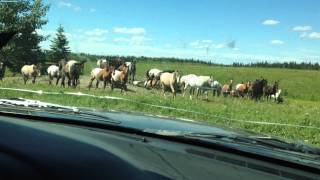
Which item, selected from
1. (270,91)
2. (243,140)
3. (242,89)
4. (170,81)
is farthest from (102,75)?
(243,140)

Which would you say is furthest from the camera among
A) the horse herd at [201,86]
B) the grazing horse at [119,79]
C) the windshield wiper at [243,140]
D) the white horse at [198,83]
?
the white horse at [198,83]

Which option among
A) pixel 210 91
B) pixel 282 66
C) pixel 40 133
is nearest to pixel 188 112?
pixel 40 133

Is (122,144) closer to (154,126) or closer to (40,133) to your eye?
(40,133)

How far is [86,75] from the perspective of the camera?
4744cm

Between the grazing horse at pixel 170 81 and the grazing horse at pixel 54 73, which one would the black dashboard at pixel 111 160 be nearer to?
the grazing horse at pixel 170 81

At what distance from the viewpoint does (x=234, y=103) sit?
86.2 ft

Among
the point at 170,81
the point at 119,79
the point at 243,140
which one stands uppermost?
the point at 243,140

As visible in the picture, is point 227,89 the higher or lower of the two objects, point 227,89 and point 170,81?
the lower

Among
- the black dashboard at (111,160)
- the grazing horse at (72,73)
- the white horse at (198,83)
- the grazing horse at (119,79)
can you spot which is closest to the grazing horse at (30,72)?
the grazing horse at (72,73)

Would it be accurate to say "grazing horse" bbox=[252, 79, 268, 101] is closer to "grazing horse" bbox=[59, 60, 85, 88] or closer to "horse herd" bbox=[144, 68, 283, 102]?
"horse herd" bbox=[144, 68, 283, 102]

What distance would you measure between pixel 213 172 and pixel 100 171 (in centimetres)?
45

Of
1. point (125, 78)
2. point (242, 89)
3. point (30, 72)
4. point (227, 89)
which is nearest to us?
point (125, 78)

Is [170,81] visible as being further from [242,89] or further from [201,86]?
[242,89]

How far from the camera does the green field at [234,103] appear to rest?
15.1m
